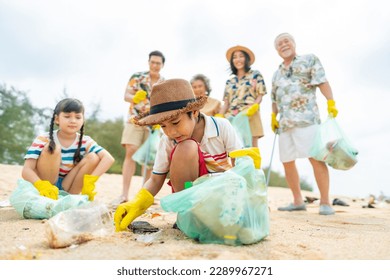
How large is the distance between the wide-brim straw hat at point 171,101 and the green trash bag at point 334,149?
182 centimetres

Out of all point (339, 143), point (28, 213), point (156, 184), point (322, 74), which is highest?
point (322, 74)

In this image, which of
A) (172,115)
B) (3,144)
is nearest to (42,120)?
(3,144)

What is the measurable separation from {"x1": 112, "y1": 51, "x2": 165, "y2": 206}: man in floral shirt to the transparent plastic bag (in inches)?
87.1

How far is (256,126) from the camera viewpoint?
425 centimetres

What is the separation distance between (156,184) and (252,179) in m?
0.69

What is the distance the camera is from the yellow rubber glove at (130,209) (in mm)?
1999

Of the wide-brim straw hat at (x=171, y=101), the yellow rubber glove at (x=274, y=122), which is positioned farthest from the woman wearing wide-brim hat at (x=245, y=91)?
the wide-brim straw hat at (x=171, y=101)

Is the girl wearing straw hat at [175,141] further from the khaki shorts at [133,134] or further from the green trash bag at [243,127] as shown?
the khaki shorts at [133,134]

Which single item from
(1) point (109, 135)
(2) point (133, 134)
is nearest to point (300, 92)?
(2) point (133, 134)

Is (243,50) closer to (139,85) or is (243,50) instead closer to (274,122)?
(274,122)

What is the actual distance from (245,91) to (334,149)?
1.28 m

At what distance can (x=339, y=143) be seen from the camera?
3.35 meters

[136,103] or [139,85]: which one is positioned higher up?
[139,85]
